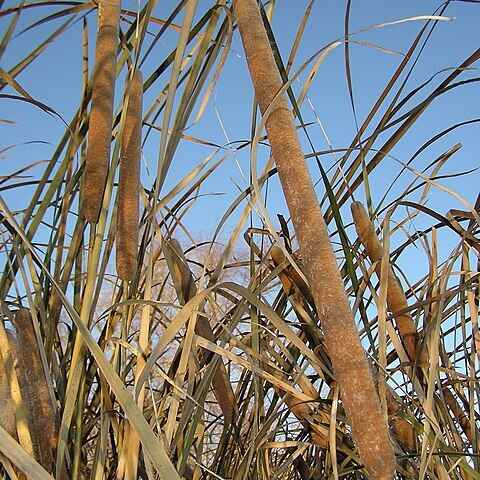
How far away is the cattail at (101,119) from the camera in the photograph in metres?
0.58

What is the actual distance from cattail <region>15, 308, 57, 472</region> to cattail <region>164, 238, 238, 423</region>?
15 cm

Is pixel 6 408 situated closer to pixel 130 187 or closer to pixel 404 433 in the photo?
pixel 130 187

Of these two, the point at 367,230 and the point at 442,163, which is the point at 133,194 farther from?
the point at 442,163

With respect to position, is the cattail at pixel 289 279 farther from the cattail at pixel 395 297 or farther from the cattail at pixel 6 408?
the cattail at pixel 6 408

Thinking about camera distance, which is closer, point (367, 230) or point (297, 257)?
point (367, 230)

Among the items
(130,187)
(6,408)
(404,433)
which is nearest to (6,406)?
(6,408)

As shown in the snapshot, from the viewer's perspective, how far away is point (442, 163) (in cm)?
87

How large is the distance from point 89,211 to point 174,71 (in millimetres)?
160

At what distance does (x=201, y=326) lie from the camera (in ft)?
2.25

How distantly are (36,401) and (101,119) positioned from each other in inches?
9.9

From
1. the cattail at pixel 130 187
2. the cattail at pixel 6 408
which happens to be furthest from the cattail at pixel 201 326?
the cattail at pixel 6 408

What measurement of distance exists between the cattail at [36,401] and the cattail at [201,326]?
15 centimetres

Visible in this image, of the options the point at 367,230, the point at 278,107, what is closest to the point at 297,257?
the point at 367,230

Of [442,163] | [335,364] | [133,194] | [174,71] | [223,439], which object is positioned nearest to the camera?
[335,364]
